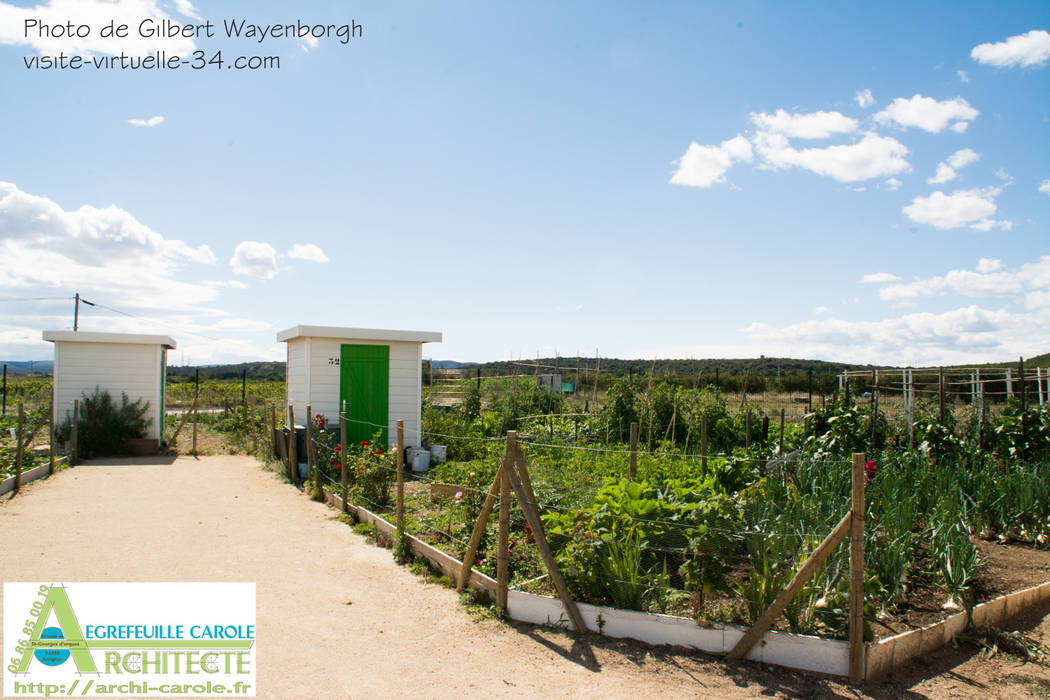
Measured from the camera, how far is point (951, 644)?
4.15 m

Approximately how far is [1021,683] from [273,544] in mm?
5905

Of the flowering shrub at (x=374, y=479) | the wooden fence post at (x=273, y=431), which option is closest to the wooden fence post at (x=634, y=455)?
the flowering shrub at (x=374, y=479)

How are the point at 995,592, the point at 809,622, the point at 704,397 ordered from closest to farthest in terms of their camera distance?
the point at 809,622
the point at 995,592
the point at 704,397

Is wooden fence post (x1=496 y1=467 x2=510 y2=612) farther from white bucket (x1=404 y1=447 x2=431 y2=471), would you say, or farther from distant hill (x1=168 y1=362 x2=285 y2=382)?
distant hill (x1=168 y1=362 x2=285 y2=382)

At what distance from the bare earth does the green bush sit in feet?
16.1

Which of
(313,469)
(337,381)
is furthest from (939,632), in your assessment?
(337,381)

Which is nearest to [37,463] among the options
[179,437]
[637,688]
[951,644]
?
[179,437]

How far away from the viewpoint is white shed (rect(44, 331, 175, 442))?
490 inches

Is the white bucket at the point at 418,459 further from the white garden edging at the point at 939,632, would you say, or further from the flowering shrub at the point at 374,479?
the white garden edging at the point at 939,632

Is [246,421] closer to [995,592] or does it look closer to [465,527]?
[465,527]

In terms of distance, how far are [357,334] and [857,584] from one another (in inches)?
367

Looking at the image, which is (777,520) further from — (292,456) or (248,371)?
(248,371)

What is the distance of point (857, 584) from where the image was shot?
360 cm

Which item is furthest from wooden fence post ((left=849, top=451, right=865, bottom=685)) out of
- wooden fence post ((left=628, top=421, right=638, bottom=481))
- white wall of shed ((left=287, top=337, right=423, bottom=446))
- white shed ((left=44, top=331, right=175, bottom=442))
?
white shed ((left=44, top=331, right=175, bottom=442))
